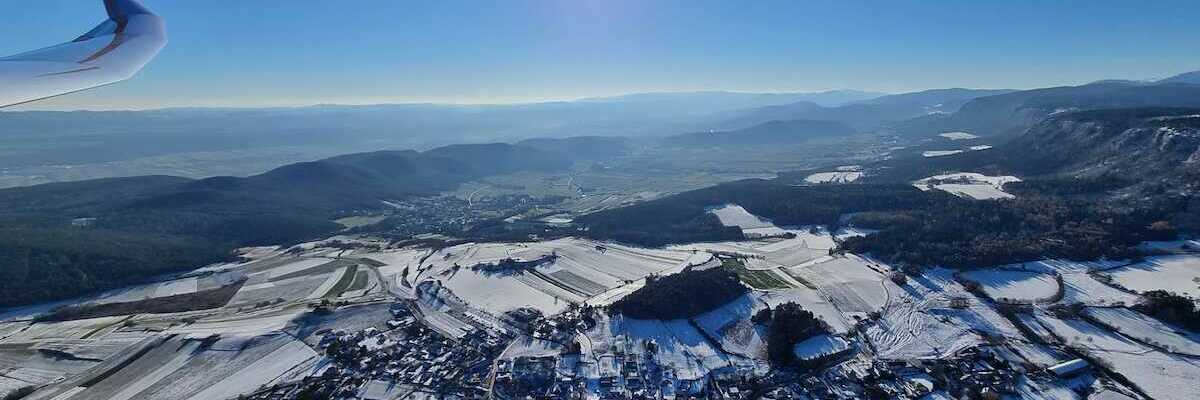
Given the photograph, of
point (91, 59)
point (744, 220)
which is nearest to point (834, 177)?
point (744, 220)

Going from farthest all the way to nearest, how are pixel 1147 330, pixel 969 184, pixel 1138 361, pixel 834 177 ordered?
pixel 834 177
pixel 969 184
pixel 1147 330
pixel 1138 361

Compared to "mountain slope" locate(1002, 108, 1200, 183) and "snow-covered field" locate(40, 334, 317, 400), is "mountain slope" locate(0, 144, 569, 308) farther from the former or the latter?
"mountain slope" locate(1002, 108, 1200, 183)

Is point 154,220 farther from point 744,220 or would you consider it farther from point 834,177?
point 834,177

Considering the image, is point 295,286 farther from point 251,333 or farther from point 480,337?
point 480,337

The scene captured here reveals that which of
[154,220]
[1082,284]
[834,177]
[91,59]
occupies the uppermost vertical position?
[91,59]

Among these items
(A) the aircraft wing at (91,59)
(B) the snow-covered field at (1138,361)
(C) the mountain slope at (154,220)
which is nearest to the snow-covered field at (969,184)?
(B) the snow-covered field at (1138,361)

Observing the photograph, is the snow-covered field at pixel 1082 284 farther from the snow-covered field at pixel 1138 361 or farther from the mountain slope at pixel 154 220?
the mountain slope at pixel 154 220
